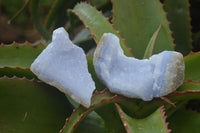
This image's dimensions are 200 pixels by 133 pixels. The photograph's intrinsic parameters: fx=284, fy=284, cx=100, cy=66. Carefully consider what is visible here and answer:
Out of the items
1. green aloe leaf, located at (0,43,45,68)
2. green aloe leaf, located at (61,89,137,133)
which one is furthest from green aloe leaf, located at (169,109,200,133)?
green aloe leaf, located at (0,43,45,68)

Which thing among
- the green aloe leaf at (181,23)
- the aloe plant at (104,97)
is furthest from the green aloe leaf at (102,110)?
the green aloe leaf at (181,23)

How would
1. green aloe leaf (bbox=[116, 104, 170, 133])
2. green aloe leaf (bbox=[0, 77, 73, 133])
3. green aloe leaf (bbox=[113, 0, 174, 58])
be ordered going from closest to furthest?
green aloe leaf (bbox=[116, 104, 170, 133]), green aloe leaf (bbox=[0, 77, 73, 133]), green aloe leaf (bbox=[113, 0, 174, 58])

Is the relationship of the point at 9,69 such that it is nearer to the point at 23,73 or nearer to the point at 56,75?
the point at 23,73

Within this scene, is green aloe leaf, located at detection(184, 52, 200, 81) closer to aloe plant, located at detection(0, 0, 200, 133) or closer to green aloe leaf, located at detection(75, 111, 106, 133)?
aloe plant, located at detection(0, 0, 200, 133)

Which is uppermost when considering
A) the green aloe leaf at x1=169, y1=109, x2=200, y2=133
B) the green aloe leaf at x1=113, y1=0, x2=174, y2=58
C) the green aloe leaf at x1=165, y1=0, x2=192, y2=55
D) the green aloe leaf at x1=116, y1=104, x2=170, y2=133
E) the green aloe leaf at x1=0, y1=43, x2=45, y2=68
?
the green aloe leaf at x1=0, y1=43, x2=45, y2=68

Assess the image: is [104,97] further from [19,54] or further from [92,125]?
[19,54]

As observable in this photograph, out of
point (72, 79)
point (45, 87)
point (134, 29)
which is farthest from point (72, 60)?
point (134, 29)

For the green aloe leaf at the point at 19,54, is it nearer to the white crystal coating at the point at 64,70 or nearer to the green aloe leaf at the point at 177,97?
the white crystal coating at the point at 64,70
